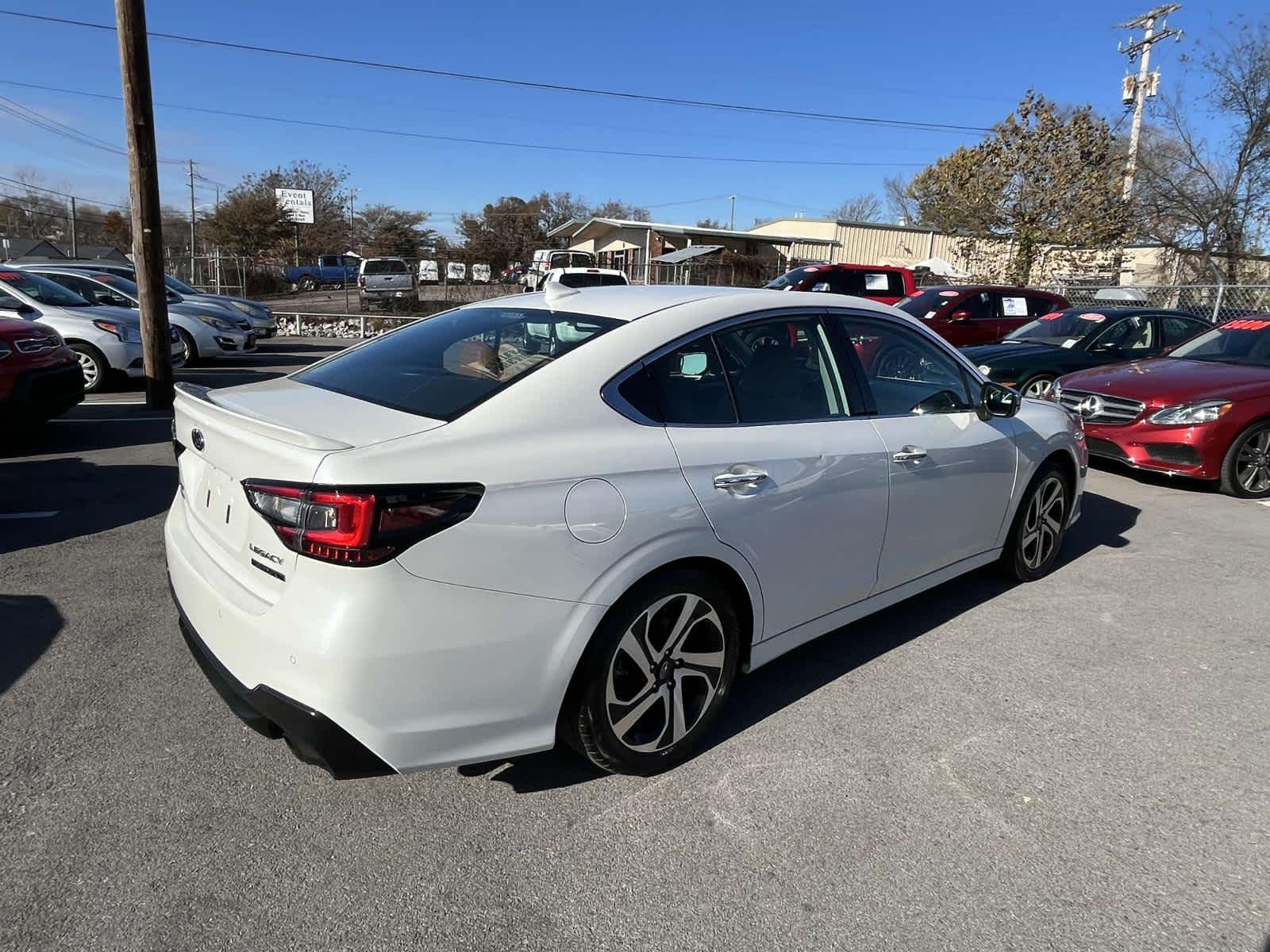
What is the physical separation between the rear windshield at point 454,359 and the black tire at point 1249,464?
20.9 ft

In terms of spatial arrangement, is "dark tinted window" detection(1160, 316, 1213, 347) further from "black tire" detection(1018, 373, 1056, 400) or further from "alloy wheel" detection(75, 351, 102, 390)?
"alloy wheel" detection(75, 351, 102, 390)

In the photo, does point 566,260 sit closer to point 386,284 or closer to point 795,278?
point 386,284

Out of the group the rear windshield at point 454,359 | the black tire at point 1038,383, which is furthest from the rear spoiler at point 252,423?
the black tire at point 1038,383

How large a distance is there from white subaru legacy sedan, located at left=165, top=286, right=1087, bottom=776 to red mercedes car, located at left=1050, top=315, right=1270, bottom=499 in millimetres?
4191

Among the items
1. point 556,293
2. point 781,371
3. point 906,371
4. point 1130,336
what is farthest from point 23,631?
point 1130,336

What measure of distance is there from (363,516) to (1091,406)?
7.20 m

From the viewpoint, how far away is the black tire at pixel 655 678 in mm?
2602

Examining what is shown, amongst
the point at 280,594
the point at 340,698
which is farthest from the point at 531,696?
the point at 280,594

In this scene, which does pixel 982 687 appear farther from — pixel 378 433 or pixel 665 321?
pixel 378 433

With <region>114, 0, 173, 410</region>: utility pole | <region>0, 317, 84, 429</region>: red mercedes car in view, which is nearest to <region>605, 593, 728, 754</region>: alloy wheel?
<region>0, 317, 84, 429</region>: red mercedes car

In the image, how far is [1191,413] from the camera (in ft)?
22.5

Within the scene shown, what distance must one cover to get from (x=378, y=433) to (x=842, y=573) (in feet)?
6.42

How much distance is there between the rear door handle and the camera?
3552 mm

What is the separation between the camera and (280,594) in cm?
231
